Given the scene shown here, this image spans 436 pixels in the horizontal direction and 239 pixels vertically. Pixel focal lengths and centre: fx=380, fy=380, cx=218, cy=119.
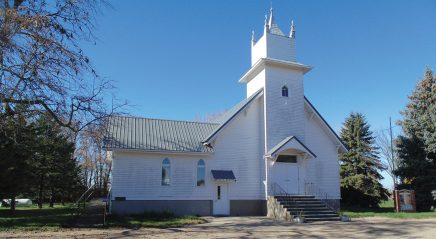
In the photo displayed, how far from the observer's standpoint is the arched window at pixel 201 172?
23906 millimetres

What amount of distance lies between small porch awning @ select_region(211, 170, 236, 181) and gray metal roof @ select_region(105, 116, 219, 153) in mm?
1465

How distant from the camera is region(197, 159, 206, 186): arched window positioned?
23.9 m

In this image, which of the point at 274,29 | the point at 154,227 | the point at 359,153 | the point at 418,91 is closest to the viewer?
the point at 154,227

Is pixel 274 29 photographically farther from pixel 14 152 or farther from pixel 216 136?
pixel 14 152

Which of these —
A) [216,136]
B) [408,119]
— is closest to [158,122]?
[216,136]

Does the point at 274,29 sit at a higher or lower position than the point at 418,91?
higher

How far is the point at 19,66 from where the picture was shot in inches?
339

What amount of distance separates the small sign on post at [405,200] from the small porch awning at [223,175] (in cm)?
1123

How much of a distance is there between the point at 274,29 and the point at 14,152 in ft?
59.7

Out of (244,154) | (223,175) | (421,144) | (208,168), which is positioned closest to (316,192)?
(244,154)

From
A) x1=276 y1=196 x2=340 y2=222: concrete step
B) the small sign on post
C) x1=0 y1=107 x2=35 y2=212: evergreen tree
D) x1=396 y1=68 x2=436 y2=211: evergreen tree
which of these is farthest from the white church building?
x1=396 y1=68 x2=436 y2=211: evergreen tree

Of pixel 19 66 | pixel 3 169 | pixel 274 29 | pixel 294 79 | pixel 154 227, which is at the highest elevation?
pixel 274 29

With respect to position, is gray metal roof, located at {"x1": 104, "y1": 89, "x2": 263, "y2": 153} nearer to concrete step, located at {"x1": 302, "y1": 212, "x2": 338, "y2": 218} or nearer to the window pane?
the window pane

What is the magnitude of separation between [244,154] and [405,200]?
1136 centimetres
